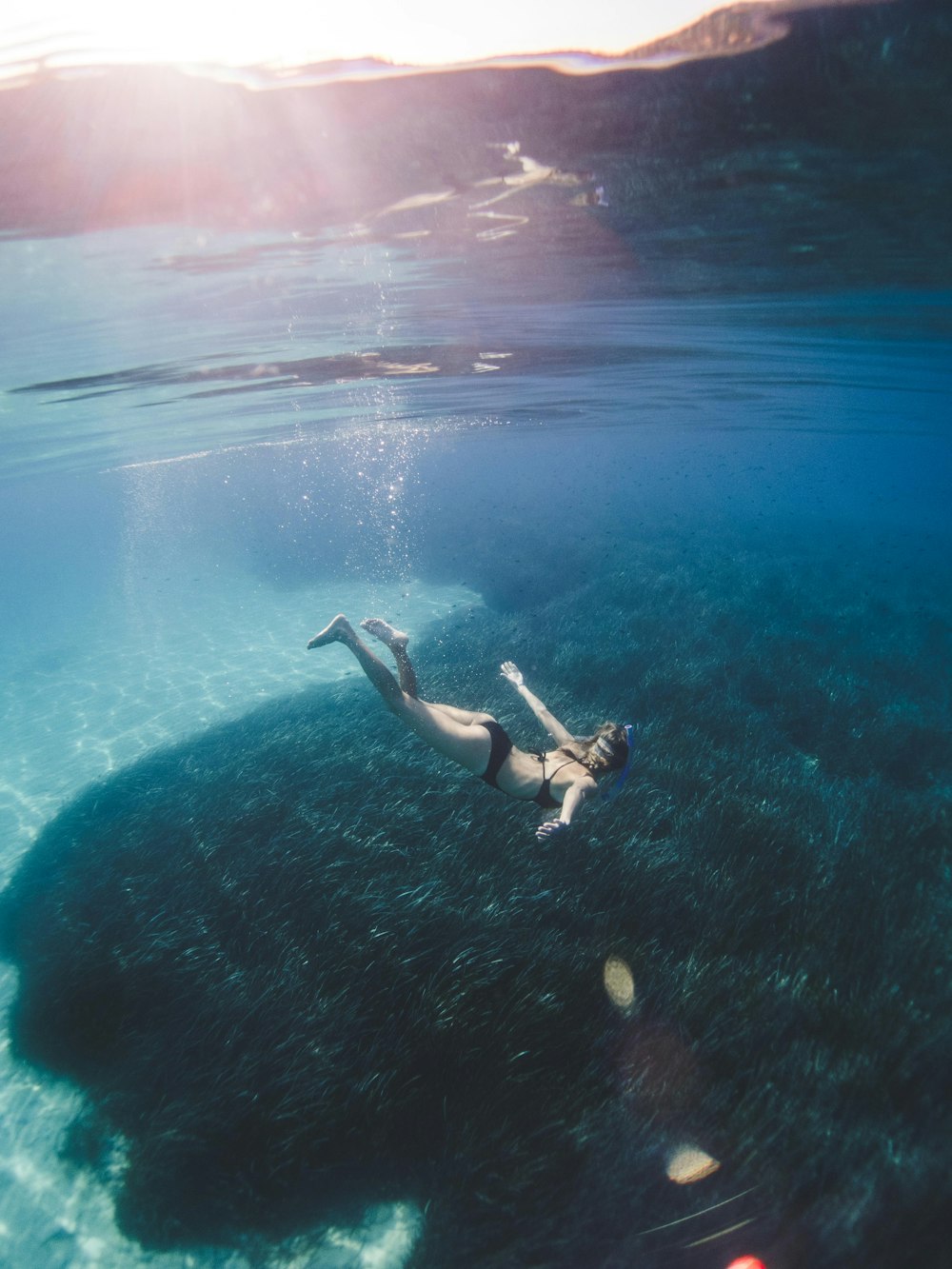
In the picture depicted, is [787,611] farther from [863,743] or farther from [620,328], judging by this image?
[620,328]

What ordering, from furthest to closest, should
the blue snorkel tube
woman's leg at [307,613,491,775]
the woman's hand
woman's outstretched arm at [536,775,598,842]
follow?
the woman's hand, woman's leg at [307,613,491,775], the blue snorkel tube, woman's outstretched arm at [536,775,598,842]

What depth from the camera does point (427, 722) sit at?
5469 millimetres

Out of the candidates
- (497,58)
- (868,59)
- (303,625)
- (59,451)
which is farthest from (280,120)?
(59,451)

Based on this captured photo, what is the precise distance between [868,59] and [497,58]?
393cm

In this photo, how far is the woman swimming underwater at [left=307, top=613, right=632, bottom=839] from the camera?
17.8ft

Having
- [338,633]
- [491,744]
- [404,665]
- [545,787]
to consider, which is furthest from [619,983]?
[338,633]

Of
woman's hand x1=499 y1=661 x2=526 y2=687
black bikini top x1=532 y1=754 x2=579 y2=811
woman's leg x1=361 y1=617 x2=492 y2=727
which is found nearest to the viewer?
black bikini top x1=532 y1=754 x2=579 y2=811

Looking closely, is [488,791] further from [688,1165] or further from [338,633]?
[688,1165]

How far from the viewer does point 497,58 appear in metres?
6.79

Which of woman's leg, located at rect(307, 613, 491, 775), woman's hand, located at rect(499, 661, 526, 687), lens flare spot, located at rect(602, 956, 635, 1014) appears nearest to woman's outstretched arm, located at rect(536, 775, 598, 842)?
woman's leg, located at rect(307, 613, 491, 775)

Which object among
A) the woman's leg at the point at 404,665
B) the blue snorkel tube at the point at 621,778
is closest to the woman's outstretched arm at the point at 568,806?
the blue snorkel tube at the point at 621,778

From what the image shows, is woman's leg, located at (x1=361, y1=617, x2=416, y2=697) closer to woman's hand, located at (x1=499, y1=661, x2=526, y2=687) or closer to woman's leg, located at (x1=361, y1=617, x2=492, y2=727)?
woman's leg, located at (x1=361, y1=617, x2=492, y2=727)

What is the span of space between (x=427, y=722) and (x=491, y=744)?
0.58 m

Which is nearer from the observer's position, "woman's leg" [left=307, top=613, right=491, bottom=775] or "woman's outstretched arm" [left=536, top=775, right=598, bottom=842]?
"woman's outstretched arm" [left=536, top=775, right=598, bottom=842]
